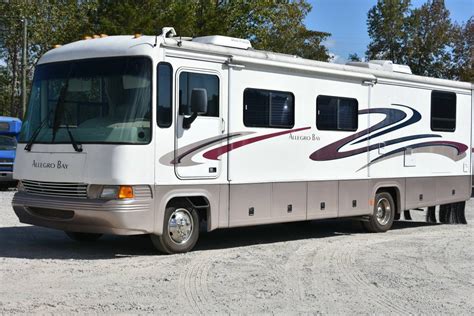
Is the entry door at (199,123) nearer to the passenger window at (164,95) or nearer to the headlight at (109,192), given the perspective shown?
the passenger window at (164,95)

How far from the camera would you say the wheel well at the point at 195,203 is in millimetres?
9383

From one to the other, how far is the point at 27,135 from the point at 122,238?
2.55 metres

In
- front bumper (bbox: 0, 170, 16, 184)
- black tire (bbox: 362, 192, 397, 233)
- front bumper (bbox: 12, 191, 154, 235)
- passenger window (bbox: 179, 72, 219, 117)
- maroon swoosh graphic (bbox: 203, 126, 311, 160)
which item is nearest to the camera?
front bumper (bbox: 12, 191, 154, 235)

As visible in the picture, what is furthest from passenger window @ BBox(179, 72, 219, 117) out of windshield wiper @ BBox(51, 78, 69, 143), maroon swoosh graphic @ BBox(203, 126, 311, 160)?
windshield wiper @ BBox(51, 78, 69, 143)

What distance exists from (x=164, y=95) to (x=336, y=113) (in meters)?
3.89

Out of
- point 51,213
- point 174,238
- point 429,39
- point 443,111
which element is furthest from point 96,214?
point 429,39

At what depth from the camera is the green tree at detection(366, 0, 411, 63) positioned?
5184 cm

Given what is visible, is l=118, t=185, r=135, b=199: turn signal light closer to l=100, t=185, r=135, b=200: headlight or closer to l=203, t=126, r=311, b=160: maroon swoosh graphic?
l=100, t=185, r=135, b=200: headlight

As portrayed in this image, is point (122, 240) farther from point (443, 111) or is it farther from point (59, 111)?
point (443, 111)

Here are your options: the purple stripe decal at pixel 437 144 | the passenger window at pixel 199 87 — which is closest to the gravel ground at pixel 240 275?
the purple stripe decal at pixel 437 144

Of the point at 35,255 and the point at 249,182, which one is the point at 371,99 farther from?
the point at 35,255

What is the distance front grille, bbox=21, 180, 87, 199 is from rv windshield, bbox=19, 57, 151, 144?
591 mm

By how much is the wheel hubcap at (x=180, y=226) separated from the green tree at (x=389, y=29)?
1756 inches

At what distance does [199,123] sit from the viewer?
948cm
